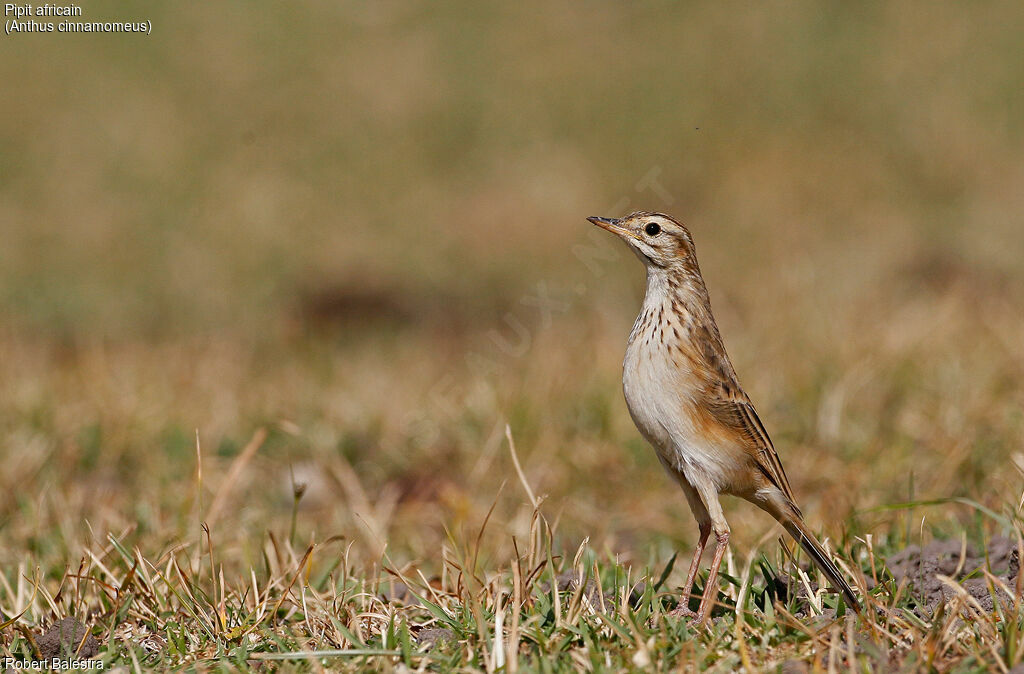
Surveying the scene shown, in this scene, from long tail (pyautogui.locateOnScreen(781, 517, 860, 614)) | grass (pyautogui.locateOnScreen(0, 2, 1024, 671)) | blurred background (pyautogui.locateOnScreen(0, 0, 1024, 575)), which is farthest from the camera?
blurred background (pyautogui.locateOnScreen(0, 0, 1024, 575))

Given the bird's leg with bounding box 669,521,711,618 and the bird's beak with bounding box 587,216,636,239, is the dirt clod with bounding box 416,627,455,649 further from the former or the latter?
Answer: the bird's beak with bounding box 587,216,636,239

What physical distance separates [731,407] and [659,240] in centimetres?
69

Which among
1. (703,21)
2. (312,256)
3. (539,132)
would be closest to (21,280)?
(312,256)

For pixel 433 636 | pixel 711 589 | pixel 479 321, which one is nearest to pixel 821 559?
pixel 711 589

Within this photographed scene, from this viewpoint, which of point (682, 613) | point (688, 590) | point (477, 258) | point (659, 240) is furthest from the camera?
point (477, 258)

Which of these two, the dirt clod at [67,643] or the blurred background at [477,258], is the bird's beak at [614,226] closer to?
the blurred background at [477,258]

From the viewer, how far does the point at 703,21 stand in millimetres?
17219

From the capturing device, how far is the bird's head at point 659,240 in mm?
4309

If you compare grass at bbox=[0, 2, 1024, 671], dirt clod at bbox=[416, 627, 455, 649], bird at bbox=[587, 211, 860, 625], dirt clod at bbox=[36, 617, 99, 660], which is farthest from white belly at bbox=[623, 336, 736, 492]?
dirt clod at bbox=[36, 617, 99, 660]

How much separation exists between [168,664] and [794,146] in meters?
12.0

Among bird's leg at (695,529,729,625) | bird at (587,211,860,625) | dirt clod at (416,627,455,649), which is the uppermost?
bird at (587,211,860,625)

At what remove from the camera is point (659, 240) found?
431 cm

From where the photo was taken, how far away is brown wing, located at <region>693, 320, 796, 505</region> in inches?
158

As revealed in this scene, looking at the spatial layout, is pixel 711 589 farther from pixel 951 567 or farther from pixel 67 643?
pixel 67 643
